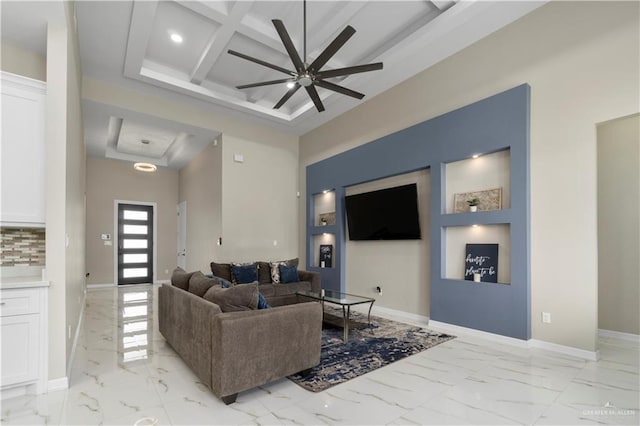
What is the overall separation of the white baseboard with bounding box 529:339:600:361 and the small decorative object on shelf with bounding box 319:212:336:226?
383cm

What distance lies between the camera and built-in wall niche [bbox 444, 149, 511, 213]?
13.2 feet

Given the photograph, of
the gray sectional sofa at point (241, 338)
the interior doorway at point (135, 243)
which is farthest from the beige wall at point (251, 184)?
the gray sectional sofa at point (241, 338)

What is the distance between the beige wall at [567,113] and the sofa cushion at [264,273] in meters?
4.02

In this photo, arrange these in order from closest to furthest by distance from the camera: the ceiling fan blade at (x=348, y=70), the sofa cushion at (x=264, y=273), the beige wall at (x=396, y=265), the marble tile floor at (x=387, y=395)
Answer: the marble tile floor at (x=387, y=395) → the ceiling fan blade at (x=348, y=70) → the beige wall at (x=396, y=265) → the sofa cushion at (x=264, y=273)

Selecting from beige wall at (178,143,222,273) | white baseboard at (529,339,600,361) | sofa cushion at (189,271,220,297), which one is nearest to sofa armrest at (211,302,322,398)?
sofa cushion at (189,271,220,297)

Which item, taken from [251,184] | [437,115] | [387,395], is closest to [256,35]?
[437,115]

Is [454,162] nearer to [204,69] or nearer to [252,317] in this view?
[252,317]

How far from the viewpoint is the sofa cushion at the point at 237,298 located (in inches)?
102

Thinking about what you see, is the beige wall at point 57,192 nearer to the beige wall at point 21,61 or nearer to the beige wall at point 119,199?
the beige wall at point 21,61

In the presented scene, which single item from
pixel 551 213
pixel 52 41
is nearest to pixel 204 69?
pixel 52 41

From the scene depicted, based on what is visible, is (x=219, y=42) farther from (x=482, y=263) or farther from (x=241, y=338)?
(x=482, y=263)

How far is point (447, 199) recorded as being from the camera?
4.62 m

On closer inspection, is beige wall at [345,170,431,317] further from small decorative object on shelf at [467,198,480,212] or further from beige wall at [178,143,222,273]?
beige wall at [178,143,222,273]

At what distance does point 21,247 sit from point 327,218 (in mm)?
4839
